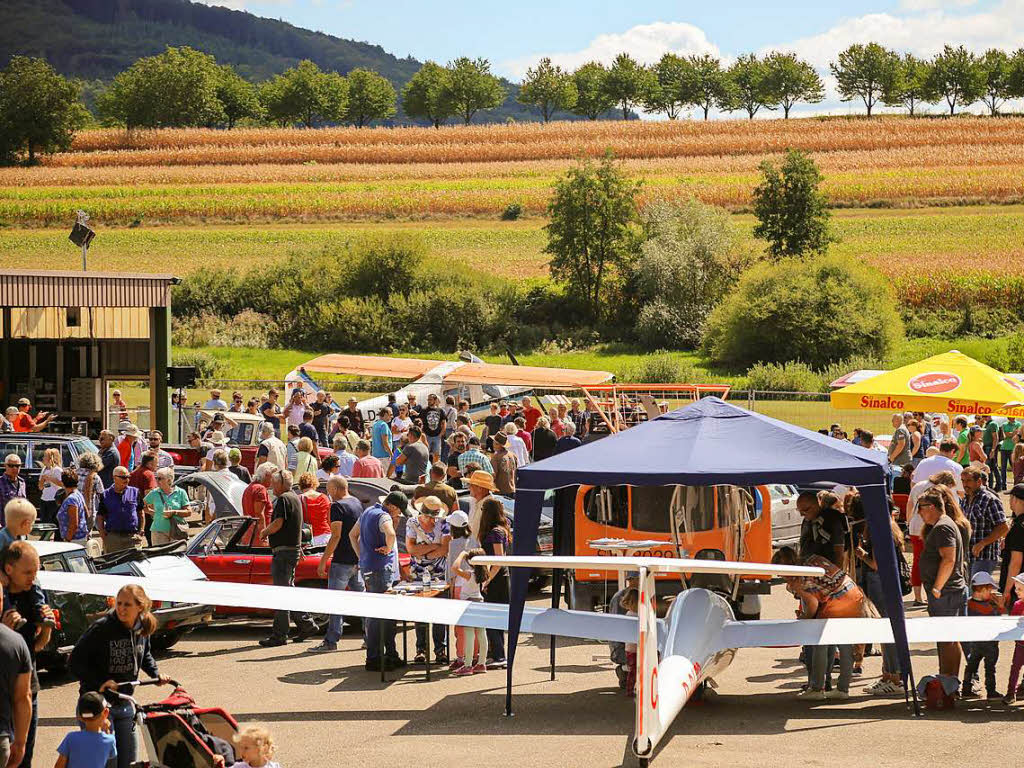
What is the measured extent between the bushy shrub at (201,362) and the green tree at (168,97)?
96.1 meters

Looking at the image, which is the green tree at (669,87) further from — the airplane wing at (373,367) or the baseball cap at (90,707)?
the baseball cap at (90,707)

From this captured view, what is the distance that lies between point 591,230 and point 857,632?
50.9 m

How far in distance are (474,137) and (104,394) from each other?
7410 cm

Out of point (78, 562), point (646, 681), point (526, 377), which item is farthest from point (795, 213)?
point (646, 681)

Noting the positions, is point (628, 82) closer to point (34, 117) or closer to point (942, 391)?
point (34, 117)

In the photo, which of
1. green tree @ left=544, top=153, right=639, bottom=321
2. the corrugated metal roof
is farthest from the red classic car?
green tree @ left=544, top=153, right=639, bottom=321

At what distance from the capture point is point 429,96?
153750 mm

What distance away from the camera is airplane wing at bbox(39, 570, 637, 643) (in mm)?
9266

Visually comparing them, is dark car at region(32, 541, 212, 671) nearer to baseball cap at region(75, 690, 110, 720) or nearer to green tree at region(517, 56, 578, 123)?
baseball cap at region(75, 690, 110, 720)

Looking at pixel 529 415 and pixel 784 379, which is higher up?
pixel 529 415

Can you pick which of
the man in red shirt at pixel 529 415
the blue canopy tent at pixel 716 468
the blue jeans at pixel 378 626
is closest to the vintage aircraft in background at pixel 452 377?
the man in red shirt at pixel 529 415

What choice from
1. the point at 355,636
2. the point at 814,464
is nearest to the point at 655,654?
the point at 814,464

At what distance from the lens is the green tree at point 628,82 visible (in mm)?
146500

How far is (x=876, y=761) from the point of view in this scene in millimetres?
7777
